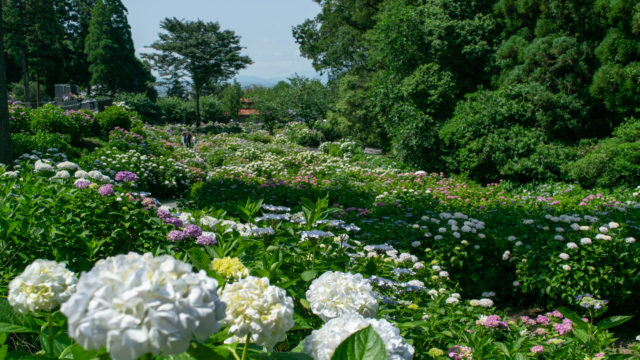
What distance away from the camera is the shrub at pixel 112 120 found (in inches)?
474

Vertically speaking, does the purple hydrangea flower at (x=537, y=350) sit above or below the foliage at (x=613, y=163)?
below

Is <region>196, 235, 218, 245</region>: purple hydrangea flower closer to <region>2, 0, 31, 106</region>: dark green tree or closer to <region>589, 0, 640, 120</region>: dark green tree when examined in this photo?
<region>589, 0, 640, 120</region>: dark green tree

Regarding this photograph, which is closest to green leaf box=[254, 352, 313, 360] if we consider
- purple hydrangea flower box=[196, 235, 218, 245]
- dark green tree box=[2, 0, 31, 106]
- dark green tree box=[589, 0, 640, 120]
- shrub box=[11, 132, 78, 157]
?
purple hydrangea flower box=[196, 235, 218, 245]

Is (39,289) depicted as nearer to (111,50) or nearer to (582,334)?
(582,334)

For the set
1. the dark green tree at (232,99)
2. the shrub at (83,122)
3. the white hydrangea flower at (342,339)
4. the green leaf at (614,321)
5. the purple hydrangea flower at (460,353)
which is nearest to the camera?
the white hydrangea flower at (342,339)

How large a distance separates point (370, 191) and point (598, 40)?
750cm

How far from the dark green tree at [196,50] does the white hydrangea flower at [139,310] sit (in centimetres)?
2977

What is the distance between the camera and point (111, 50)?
3123 cm

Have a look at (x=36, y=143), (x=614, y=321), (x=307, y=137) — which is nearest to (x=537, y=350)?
(x=614, y=321)

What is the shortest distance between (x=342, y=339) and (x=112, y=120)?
12.9 m

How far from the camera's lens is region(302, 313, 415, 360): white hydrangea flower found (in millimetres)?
1000

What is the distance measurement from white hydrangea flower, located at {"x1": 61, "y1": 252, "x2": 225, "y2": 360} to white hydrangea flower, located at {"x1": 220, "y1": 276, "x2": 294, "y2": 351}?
0.80ft

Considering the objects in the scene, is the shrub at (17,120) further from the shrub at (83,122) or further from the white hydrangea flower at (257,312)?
the white hydrangea flower at (257,312)

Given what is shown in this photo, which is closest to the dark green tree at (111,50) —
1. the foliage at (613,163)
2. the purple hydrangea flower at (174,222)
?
the foliage at (613,163)
